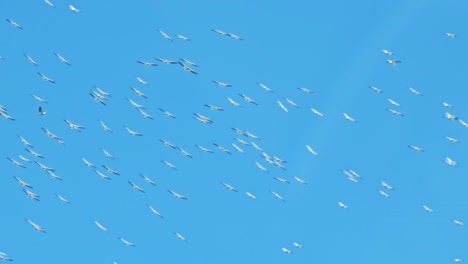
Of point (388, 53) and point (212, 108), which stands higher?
point (388, 53)

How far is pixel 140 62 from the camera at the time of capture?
79.7 meters

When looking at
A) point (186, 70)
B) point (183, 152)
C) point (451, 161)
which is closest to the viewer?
point (186, 70)

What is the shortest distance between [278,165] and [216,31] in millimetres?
10169

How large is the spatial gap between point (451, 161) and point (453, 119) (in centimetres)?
429

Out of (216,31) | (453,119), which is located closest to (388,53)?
(453,119)

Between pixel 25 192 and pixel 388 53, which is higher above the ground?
pixel 388 53

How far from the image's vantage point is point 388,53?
3270 inches

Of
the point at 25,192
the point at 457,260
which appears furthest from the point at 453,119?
the point at 25,192

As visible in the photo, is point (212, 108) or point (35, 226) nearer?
point (212, 108)

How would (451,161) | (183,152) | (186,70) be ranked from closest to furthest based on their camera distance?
(186,70), (183,152), (451,161)

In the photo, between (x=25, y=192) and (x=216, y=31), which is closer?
(x=216, y=31)

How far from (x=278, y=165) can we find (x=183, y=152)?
6445 mm

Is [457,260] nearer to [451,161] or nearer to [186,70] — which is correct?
[451,161]

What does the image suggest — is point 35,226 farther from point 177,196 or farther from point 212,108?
point 212,108
